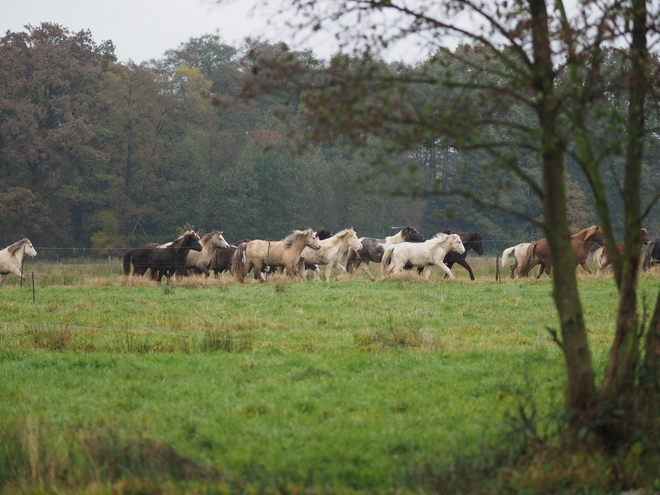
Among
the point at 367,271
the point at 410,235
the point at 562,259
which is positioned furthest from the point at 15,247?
the point at 562,259

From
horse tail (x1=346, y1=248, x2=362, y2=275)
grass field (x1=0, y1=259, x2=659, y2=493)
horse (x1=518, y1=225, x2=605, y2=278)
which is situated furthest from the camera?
horse tail (x1=346, y1=248, x2=362, y2=275)

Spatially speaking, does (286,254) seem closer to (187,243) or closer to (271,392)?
(187,243)

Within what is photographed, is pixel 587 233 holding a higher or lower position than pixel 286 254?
higher

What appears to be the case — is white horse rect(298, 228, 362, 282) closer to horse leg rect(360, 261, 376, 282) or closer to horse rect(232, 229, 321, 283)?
horse rect(232, 229, 321, 283)

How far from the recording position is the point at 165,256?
26.6 meters

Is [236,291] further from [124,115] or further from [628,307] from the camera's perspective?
[124,115]

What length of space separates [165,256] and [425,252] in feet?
27.6

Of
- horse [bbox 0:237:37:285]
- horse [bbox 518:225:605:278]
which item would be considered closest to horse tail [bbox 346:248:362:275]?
horse [bbox 518:225:605:278]

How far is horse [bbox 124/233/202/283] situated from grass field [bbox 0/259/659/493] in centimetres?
983

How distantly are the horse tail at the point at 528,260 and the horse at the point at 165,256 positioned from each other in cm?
1060

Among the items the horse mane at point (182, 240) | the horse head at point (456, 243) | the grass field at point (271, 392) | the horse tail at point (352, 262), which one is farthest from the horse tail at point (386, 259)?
the grass field at point (271, 392)

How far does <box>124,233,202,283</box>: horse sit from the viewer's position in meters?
26.5

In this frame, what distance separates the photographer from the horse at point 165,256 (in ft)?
86.8

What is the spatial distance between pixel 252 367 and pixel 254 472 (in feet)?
12.9
